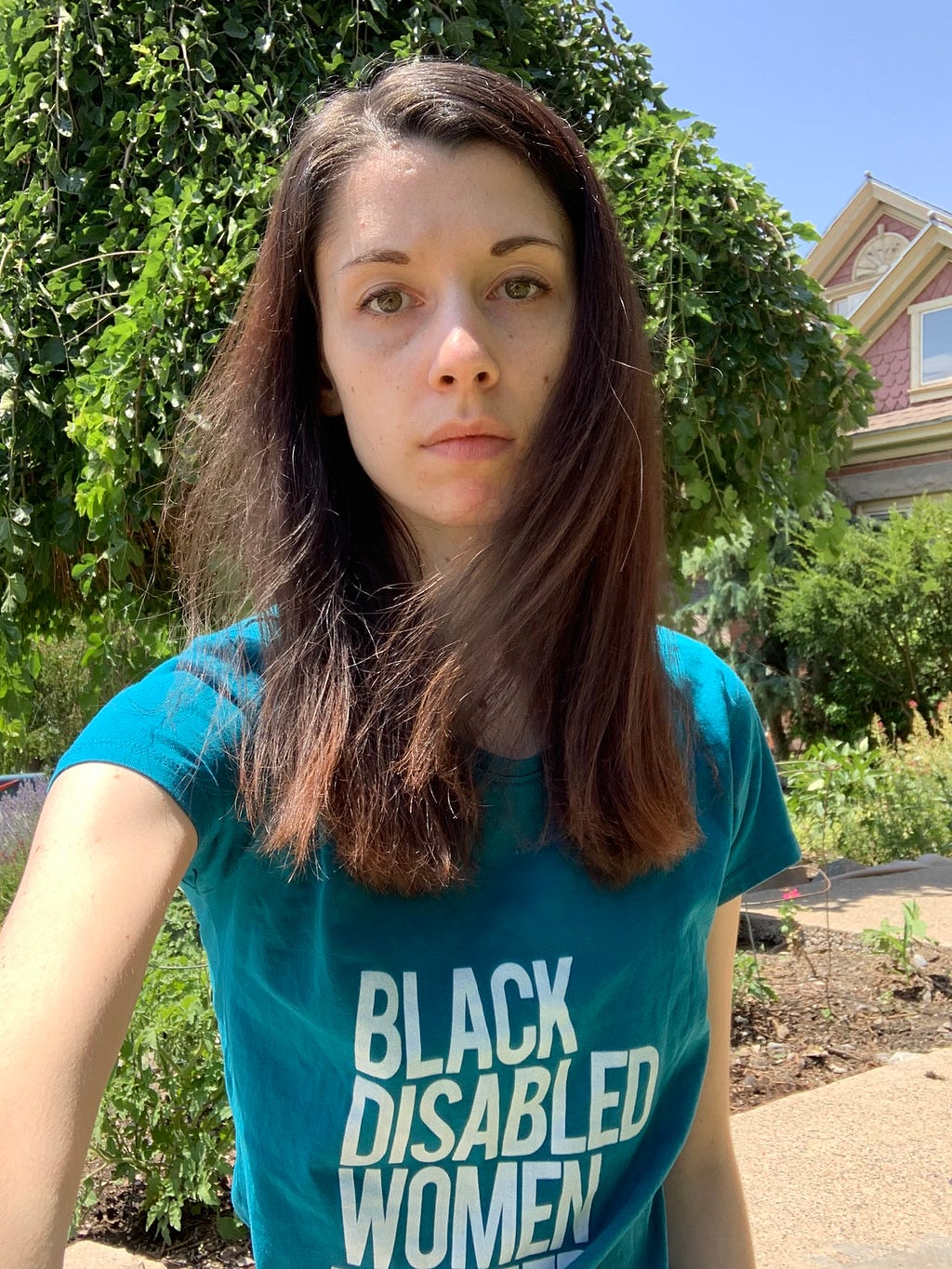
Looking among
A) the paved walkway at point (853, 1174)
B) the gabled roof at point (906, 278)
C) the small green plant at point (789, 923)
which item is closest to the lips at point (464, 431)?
the paved walkway at point (853, 1174)

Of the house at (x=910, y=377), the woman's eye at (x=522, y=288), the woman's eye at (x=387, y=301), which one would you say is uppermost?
the house at (x=910, y=377)

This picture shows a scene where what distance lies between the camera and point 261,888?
98cm

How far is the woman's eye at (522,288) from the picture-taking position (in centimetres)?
119

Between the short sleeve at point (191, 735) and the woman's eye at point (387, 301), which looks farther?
the woman's eye at point (387, 301)

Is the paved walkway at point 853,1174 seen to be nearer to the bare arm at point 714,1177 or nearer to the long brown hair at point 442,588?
the bare arm at point 714,1177

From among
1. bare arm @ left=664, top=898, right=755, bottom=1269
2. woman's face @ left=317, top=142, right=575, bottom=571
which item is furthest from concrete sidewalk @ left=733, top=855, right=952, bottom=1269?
woman's face @ left=317, top=142, right=575, bottom=571

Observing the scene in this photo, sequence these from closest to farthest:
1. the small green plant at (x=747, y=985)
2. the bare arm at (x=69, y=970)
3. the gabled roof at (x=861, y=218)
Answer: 1. the bare arm at (x=69, y=970)
2. the small green plant at (x=747, y=985)
3. the gabled roof at (x=861, y=218)

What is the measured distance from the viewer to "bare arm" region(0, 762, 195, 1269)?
76 cm

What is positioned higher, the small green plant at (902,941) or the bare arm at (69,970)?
the bare arm at (69,970)

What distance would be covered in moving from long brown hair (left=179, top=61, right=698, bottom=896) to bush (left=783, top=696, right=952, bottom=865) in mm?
6362

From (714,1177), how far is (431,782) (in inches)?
22.5

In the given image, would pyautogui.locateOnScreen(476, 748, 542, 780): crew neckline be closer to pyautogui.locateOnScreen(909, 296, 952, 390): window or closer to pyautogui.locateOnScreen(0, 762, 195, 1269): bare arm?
pyautogui.locateOnScreen(0, 762, 195, 1269): bare arm

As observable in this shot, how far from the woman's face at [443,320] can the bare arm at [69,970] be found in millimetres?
440

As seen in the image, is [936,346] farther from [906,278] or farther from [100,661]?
[100,661]
